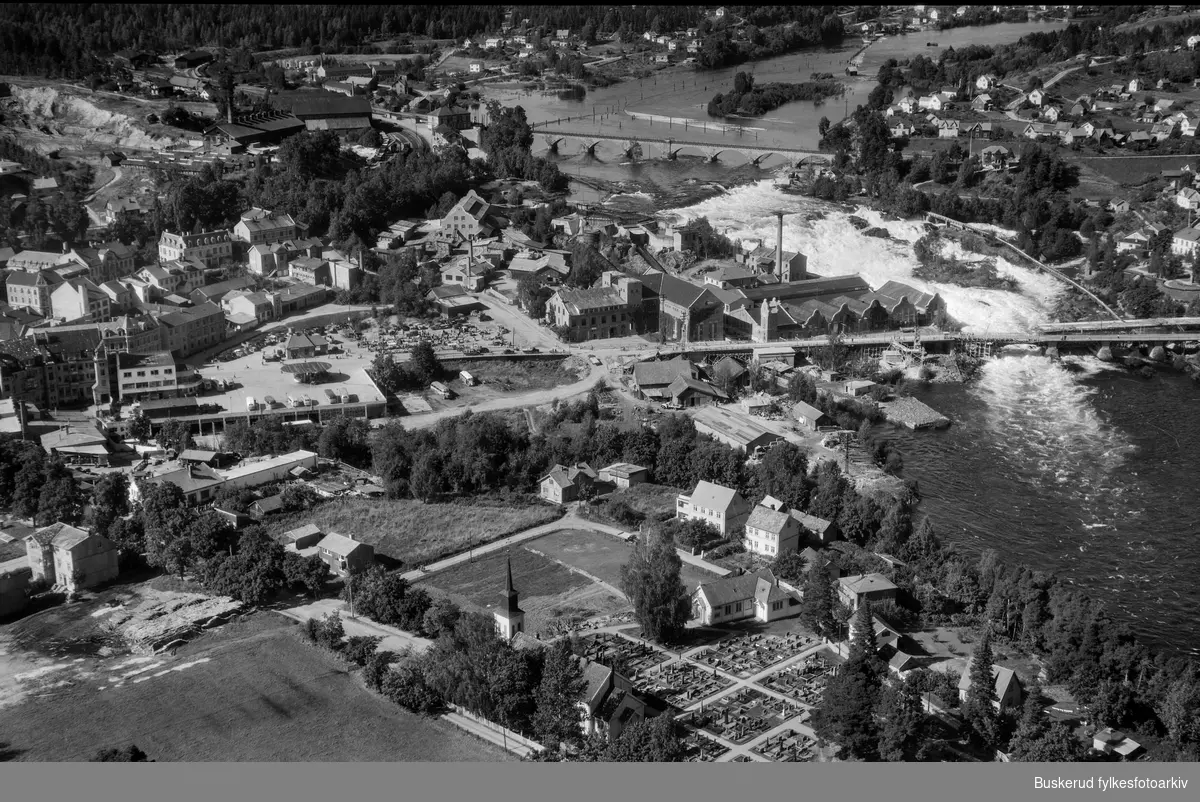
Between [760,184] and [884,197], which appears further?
[760,184]

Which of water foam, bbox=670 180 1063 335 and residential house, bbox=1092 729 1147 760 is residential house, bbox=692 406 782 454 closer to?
water foam, bbox=670 180 1063 335

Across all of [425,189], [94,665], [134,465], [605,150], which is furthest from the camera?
[605,150]

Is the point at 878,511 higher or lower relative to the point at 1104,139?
lower

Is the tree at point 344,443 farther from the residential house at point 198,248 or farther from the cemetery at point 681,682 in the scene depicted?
the residential house at point 198,248

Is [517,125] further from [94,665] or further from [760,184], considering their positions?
[94,665]

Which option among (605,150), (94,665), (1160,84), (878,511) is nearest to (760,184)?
(605,150)

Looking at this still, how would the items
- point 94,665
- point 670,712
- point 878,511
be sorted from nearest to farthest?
point 670,712 → point 94,665 → point 878,511

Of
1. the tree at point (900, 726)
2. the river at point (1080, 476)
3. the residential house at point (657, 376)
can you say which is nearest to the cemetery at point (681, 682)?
the tree at point (900, 726)

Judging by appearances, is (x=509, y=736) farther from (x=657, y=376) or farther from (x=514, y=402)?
(x=657, y=376)

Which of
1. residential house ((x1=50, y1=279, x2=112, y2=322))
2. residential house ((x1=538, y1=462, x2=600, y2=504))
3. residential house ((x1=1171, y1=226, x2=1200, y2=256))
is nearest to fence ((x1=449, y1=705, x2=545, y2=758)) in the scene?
residential house ((x1=538, y1=462, x2=600, y2=504))
